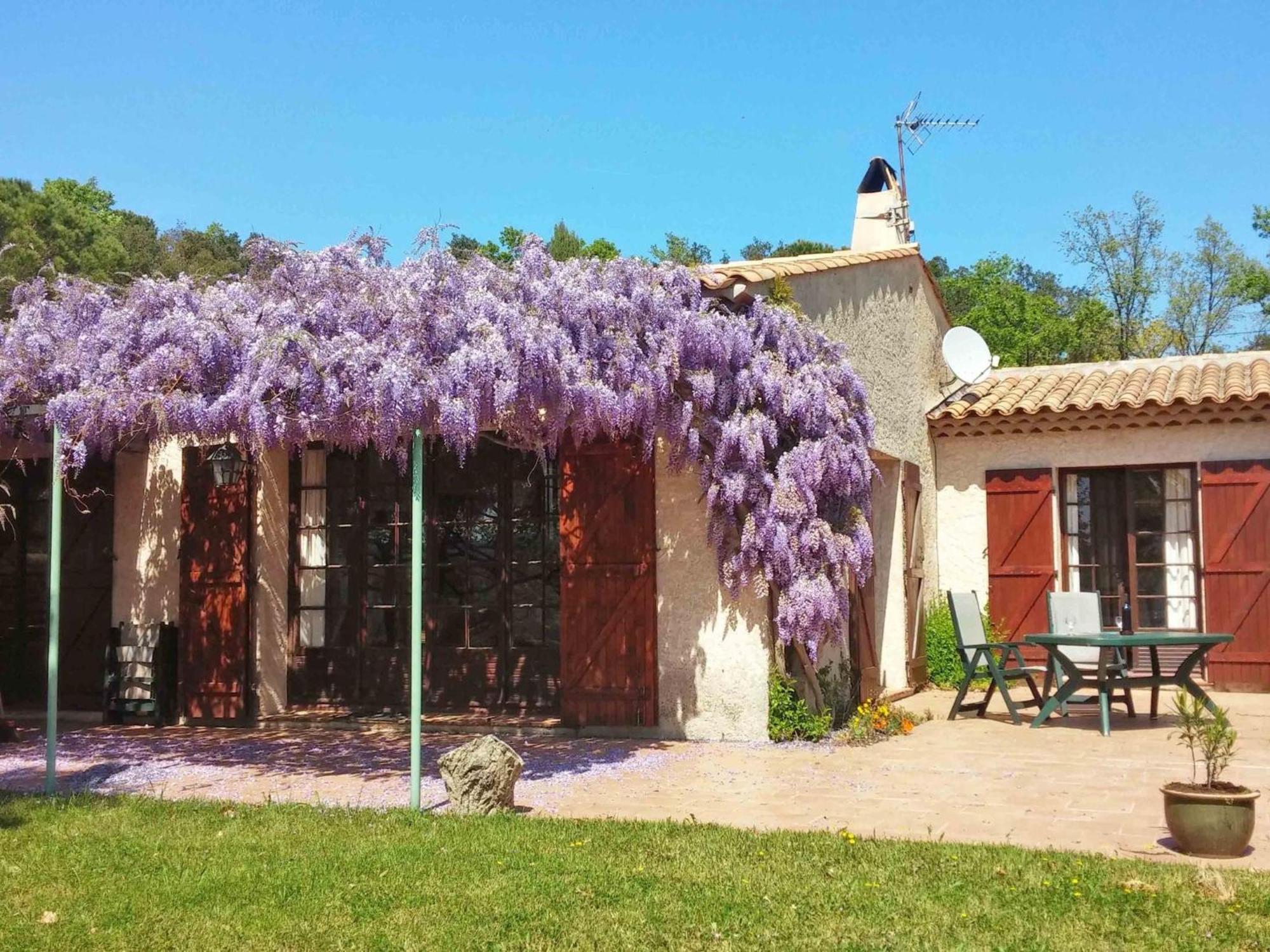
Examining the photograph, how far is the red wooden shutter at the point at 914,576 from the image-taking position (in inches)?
419

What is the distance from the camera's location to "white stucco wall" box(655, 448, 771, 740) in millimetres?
7977

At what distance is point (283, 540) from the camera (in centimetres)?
948

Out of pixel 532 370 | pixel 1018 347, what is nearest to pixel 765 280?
pixel 532 370

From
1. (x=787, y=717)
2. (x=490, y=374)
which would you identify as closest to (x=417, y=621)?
(x=490, y=374)

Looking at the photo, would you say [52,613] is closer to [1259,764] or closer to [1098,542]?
[1259,764]

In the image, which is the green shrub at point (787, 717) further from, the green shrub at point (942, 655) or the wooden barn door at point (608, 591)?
the green shrub at point (942, 655)

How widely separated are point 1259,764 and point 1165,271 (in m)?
23.9

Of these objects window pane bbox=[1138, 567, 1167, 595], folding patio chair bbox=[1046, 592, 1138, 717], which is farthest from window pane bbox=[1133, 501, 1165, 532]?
folding patio chair bbox=[1046, 592, 1138, 717]

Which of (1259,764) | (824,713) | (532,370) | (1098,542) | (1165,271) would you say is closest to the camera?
(532,370)

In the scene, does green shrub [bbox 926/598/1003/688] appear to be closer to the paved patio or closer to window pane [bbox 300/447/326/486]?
the paved patio

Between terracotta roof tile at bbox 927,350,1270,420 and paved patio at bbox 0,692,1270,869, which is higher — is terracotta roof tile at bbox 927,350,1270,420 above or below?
above

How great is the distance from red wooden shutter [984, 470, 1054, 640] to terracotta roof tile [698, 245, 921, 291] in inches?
99.0

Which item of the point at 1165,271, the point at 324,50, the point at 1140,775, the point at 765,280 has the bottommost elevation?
the point at 1140,775

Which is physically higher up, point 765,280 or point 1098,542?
point 765,280
